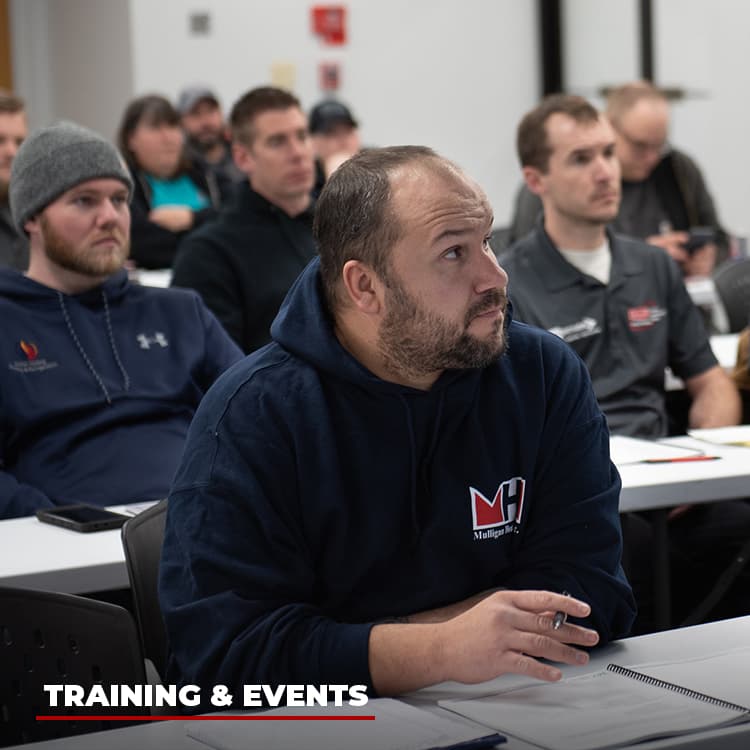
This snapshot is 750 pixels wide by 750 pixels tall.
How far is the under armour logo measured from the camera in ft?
10.9

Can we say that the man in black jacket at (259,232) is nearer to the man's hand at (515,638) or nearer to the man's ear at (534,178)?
the man's ear at (534,178)

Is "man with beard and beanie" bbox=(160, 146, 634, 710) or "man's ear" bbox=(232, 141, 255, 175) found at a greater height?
"man's ear" bbox=(232, 141, 255, 175)

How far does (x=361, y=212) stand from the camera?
1978 mm

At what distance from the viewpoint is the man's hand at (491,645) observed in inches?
66.0

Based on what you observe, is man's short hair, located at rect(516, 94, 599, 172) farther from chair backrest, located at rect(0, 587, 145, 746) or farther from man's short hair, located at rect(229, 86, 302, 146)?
chair backrest, located at rect(0, 587, 145, 746)

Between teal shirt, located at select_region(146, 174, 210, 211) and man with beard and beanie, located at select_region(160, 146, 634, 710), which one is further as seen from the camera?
teal shirt, located at select_region(146, 174, 210, 211)

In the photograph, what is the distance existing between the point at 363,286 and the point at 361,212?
0.11 m

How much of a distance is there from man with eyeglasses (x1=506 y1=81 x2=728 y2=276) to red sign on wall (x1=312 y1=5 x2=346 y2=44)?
3.34m

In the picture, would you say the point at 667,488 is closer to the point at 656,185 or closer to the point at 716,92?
the point at 656,185

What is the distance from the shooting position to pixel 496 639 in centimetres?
168

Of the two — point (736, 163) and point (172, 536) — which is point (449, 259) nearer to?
point (172, 536)

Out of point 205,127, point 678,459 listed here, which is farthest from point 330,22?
point 678,459

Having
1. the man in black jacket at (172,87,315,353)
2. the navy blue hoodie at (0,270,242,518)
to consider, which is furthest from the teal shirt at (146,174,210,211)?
the navy blue hoodie at (0,270,242,518)

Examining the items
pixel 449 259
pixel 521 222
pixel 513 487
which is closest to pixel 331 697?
pixel 513 487
